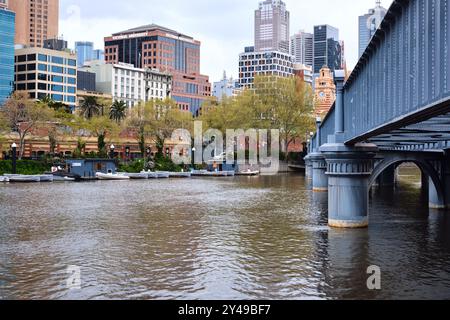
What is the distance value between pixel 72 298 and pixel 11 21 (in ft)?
547

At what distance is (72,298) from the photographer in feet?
50.8

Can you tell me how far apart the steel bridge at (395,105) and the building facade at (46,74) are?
450 feet

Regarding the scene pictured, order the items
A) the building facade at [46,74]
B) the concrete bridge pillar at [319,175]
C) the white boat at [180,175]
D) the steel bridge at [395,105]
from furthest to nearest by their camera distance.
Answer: the building facade at [46,74], the white boat at [180,175], the concrete bridge pillar at [319,175], the steel bridge at [395,105]

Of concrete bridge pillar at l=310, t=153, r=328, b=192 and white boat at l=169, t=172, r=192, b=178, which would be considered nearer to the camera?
concrete bridge pillar at l=310, t=153, r=328, b=192

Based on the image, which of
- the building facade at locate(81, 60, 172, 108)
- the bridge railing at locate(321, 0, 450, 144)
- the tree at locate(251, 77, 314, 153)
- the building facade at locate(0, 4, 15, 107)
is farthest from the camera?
the building facade at locate(81, 60, 172, 108)

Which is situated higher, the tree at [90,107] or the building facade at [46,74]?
the building facade at [46,74]

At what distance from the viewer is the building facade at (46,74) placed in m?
162

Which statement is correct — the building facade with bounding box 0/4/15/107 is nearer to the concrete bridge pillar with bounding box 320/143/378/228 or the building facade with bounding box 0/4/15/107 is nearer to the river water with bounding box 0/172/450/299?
the river water with bounding box 0/172/450/299

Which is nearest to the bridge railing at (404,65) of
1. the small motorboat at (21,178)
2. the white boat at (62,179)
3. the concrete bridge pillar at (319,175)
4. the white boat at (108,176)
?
the concrete bridge pillar at (319,175)

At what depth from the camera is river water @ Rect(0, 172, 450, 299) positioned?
53.8 feet

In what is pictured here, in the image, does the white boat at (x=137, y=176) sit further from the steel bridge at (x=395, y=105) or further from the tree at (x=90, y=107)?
the tree at (x=90, y=107)

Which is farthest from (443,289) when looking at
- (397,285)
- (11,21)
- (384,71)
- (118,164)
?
(11,21)

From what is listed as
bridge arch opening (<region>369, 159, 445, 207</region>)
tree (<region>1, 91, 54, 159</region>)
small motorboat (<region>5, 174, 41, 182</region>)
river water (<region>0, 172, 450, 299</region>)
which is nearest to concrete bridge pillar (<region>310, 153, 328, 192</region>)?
river water (<region>0, 172, 450, 299</region>)

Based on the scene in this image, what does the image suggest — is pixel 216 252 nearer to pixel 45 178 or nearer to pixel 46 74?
pixel 45 178
